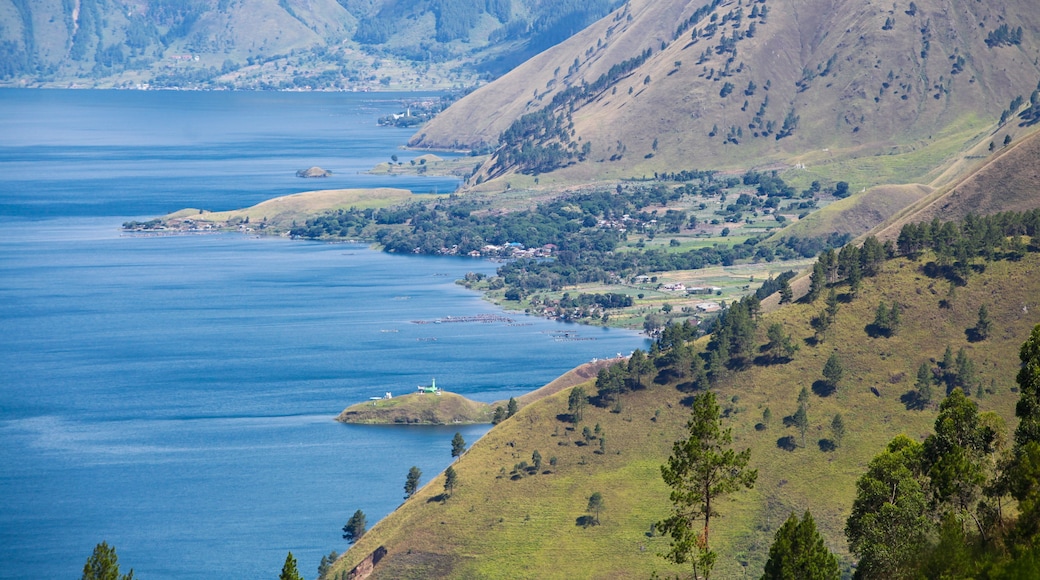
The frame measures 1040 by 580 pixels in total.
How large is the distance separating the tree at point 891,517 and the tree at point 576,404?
62.2 m

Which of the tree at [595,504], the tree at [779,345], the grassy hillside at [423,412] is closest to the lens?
the tree at [595,504]

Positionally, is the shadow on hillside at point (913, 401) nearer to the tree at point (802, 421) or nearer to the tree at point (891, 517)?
the tree at point (802, 421)

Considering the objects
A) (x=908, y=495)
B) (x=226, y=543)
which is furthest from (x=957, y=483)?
(x=226, y=543)

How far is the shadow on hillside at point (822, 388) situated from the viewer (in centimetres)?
14662

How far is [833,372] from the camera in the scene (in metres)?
147

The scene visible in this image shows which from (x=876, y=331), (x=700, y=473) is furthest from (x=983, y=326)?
(x=700, y=473)

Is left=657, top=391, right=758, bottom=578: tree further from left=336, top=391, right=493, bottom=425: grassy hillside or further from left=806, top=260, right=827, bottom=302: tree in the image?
left=336, top=391, right=493, bottom=425: grassy hillside

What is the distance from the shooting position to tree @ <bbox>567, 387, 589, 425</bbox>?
148 metres

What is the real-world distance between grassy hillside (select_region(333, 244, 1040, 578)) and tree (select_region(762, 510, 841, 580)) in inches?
1847

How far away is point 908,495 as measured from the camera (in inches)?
3221

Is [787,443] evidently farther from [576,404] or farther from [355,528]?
[355,528]

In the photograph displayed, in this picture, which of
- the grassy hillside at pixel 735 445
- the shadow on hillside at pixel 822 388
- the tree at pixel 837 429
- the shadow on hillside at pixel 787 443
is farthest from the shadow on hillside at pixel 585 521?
the shadow on hillside at pixel 822 388

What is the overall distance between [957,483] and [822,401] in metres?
65.2

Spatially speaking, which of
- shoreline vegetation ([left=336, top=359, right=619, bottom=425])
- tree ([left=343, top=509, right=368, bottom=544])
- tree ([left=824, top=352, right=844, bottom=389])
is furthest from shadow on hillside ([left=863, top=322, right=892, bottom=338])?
tree ([left=343, top=509, right=368, bottom=544])
